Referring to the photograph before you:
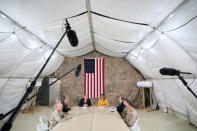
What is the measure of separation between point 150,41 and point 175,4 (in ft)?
5.38

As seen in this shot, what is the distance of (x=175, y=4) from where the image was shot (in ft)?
5.99

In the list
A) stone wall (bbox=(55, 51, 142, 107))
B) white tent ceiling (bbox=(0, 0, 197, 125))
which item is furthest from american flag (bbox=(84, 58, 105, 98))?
white tent ceiling (bbox=(0, 0, 197, 125))

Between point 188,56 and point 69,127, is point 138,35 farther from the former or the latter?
point 69,127

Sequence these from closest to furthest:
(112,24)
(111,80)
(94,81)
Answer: (112,24)
(94,81)
(111,80)

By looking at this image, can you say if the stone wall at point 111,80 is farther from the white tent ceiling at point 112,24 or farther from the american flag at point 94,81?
the white tent ceiling at point 112,24

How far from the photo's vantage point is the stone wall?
6.64 m

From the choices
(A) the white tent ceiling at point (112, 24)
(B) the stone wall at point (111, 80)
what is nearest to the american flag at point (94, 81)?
(B) the stone wall at point (111, 80)

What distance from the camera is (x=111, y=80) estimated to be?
6820 mm

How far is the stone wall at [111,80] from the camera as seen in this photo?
21.8ft

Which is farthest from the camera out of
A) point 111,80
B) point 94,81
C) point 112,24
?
point 111,80

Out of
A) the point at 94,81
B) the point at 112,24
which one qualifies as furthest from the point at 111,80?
the point at 112,24

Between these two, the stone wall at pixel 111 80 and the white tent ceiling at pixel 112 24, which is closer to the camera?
the white tent ceiling at pixel 112 24

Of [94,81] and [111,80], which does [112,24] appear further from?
[111,80]

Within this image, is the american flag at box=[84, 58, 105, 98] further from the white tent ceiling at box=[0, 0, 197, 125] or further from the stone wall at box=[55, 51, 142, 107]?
the white tent ceiling at box=[0, 0, 197, 125]
